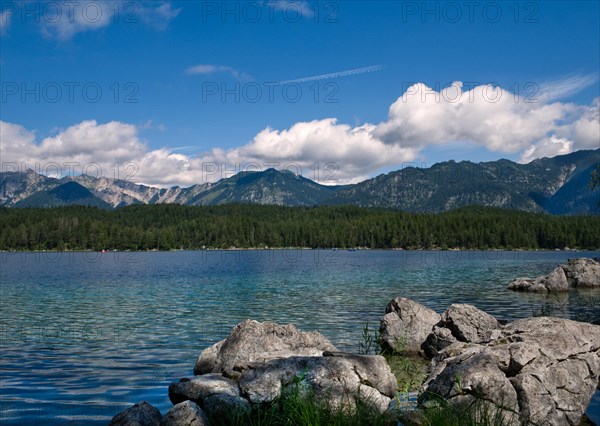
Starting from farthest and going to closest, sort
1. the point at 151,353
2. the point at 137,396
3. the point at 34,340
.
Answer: the point at 34,340 < the point at 151,353 < the point at 137,396

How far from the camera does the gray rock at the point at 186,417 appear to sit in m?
12.4

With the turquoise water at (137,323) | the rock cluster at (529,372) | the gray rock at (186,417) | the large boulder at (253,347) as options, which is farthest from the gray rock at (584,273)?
the gray rock at (186,417)

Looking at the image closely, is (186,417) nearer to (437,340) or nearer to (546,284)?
(437,340)

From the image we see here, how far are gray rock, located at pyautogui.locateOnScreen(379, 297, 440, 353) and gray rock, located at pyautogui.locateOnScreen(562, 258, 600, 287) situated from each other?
4409 cm

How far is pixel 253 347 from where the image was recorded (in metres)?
20.7

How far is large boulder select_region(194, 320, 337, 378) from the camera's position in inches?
793

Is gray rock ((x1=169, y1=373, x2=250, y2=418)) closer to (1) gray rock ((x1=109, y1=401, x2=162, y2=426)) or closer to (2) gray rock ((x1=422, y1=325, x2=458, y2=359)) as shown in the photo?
(1) gray rock ((x1=109, y1=401, x2=162, y2=426))

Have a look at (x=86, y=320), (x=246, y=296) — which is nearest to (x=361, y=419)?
(x=86, y=320)

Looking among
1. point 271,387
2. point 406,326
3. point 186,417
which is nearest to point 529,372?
point 271,387

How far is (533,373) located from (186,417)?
10.3m

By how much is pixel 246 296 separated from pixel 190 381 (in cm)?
3804

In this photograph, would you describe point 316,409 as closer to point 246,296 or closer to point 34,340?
point 34,340

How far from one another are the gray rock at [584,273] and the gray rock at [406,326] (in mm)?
44092

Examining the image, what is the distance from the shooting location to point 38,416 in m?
16.2
